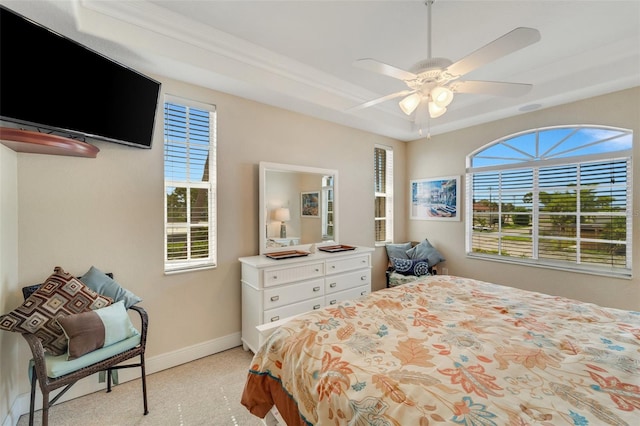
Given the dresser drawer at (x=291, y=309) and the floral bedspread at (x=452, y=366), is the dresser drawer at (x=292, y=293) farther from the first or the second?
the floral bedspread at (x=452, y=366)

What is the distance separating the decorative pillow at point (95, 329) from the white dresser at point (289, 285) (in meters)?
1.03

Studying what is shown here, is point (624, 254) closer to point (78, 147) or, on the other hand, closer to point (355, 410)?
point (355, 410)

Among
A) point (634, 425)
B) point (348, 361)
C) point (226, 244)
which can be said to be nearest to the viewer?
point (634, 425)

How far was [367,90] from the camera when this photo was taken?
11.3 feet

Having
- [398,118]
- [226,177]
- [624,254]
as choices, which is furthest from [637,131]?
[226,177]

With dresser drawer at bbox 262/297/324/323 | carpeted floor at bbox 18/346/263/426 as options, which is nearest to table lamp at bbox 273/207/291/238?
dresser drawer at bbox 262/297/324/323

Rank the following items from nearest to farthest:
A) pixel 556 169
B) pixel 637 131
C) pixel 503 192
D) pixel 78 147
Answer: pixel 78 147 → pixel 637 131 → pixel 556 169 → pixel 503 192

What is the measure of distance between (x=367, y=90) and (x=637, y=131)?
9.09 ft

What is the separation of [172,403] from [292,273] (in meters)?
1.37

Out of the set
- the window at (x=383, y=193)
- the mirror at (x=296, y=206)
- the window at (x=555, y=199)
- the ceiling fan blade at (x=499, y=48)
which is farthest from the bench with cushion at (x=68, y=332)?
the window at (x=555, y=199)

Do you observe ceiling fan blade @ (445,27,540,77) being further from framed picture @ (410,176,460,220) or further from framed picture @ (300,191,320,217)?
framed picture @ (410,176,460,220)

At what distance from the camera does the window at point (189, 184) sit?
8.55 ft

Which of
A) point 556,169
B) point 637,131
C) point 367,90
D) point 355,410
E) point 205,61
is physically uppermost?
point 367,90

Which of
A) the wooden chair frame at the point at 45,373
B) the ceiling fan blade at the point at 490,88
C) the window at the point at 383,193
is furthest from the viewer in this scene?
the window at the point at 383,193
